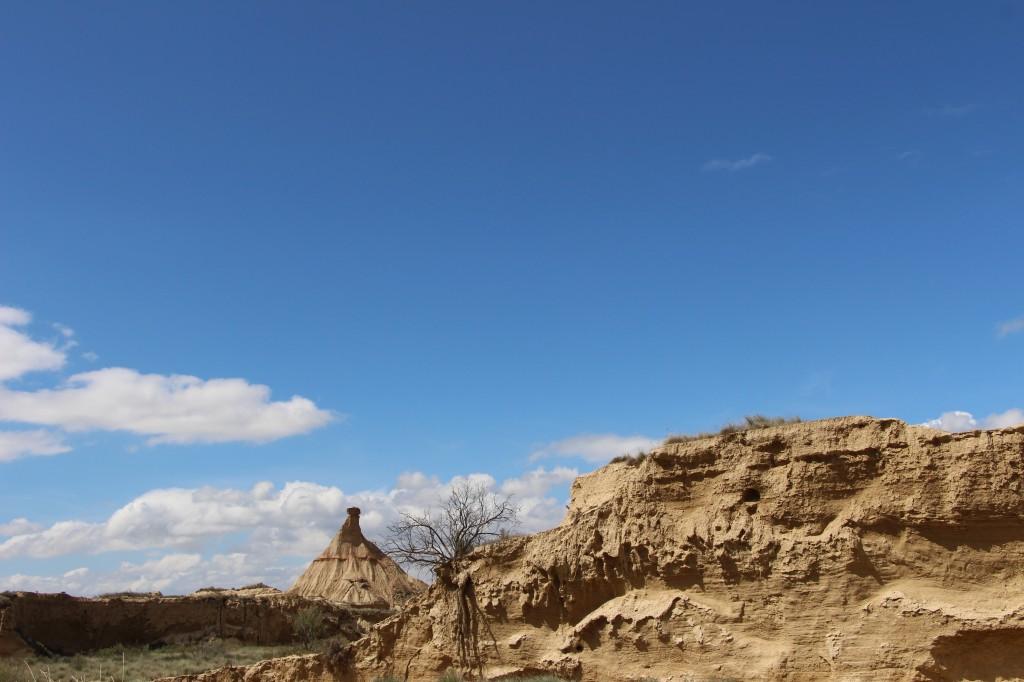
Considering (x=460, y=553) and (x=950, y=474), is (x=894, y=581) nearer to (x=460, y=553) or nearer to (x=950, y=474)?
(x=950, y=474)

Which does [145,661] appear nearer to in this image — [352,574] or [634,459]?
[634,459]

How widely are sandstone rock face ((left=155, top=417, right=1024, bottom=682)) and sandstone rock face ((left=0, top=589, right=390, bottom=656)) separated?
16071 millimetres

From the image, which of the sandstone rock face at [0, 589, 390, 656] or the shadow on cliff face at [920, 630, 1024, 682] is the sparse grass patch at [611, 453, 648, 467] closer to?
the shadow on cliff face at [920, 630, 1024, 682]

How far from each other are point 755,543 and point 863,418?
3004 mm

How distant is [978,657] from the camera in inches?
485

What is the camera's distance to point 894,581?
43.2 feet

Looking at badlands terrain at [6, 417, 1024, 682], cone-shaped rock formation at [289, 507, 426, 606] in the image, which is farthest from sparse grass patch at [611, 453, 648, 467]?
cone-shaped rock formation at [289, 507, 426, 606]

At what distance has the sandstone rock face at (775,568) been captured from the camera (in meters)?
12.7

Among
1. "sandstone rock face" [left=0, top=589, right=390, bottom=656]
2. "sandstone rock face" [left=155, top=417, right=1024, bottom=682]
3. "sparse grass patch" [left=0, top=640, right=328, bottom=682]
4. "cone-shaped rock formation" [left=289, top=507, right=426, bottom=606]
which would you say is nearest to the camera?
"sandstone rock face" [left=155, top=417, right=1024, bottom=682]

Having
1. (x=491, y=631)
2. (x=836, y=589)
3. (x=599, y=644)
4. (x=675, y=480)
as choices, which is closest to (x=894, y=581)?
(x=836, y=589)

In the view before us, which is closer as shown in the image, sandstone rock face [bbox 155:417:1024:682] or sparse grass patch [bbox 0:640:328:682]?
sandstone rock face [bbox 155:417:1024:682]

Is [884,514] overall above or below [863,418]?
below

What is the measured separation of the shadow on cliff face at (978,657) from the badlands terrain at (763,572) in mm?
22

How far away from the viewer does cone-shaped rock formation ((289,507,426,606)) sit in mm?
58875
